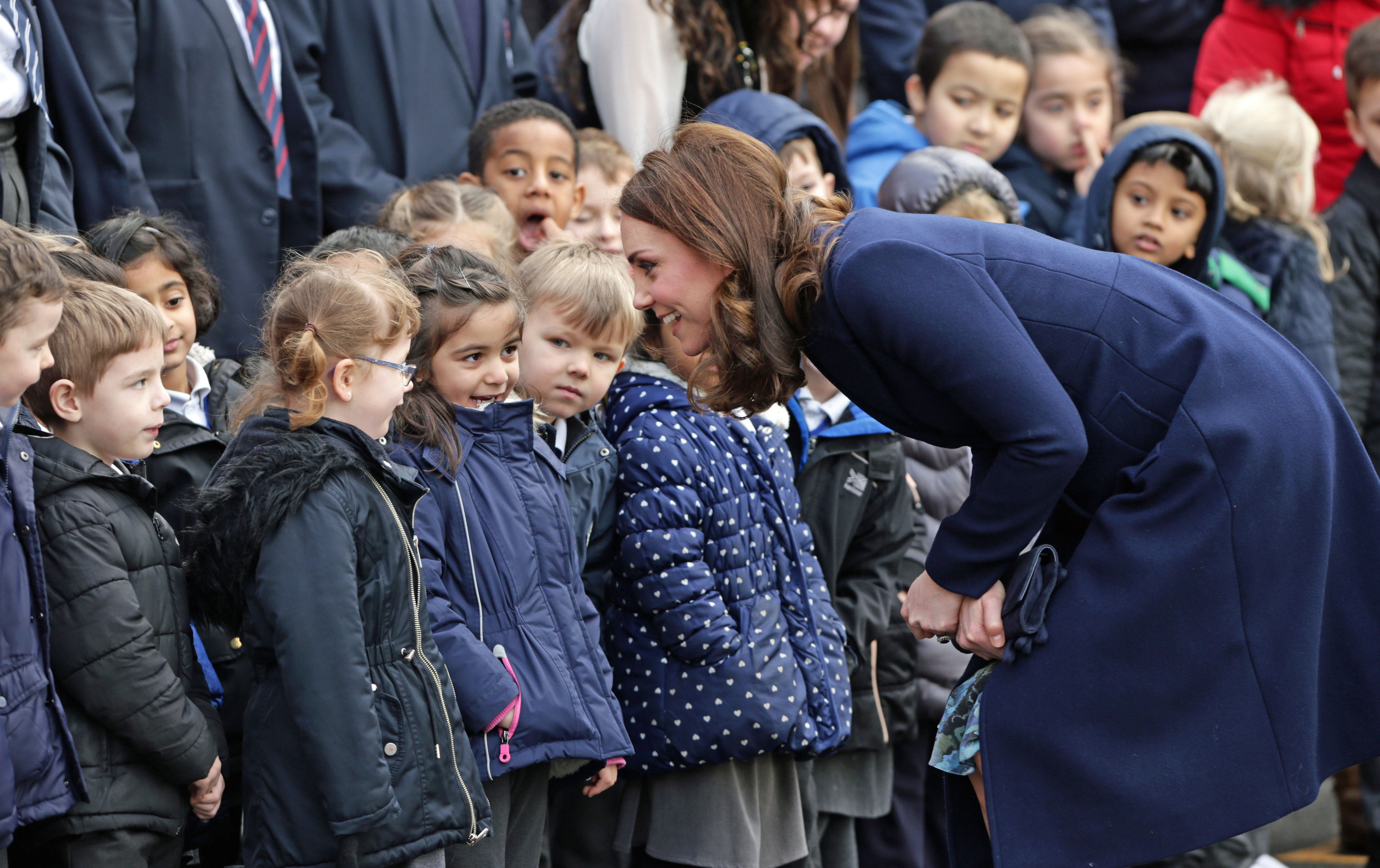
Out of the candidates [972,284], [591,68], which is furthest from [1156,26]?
[972,284]

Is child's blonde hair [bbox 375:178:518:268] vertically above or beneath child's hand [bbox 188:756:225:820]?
above

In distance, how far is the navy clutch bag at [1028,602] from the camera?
8.04 ft

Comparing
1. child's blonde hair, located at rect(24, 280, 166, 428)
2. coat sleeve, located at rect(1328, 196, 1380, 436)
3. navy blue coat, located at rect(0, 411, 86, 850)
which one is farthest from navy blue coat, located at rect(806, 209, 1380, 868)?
coat sleeve, located at rect(1328, 196, 1380, 436)

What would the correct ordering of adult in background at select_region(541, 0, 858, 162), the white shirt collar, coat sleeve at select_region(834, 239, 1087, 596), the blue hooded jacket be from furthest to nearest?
the blue hooded jacket → adult in background at select_region(541, 0, 858, 162) → the white shirt collar → coat sleeve at select_region(834, 239, 1087, 596)

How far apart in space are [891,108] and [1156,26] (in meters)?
2.26

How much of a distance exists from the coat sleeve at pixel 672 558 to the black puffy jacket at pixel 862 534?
0.59 m

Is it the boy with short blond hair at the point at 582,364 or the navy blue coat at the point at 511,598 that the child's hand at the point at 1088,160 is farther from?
the navy blue coat at the point at 511,598

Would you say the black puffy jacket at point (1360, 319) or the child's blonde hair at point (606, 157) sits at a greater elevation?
the child's blonde hair at point (606, 157)

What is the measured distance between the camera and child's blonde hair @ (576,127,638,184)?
4723mm

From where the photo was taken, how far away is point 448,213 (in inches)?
153

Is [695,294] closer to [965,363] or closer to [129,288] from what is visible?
[965,363]

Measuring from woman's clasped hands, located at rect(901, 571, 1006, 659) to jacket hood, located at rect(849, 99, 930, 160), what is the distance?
3249mm

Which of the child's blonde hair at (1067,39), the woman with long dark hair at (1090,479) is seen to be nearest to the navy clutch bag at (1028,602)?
the woman with long dark hair at (1090,479)

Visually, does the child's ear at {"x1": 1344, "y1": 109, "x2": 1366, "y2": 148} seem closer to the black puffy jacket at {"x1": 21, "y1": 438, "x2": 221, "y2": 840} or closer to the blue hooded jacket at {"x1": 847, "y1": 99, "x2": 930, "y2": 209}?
the blue hooded jacket at {"x1": 847, "y1": 99, "x2": 930, "y2": 209}
